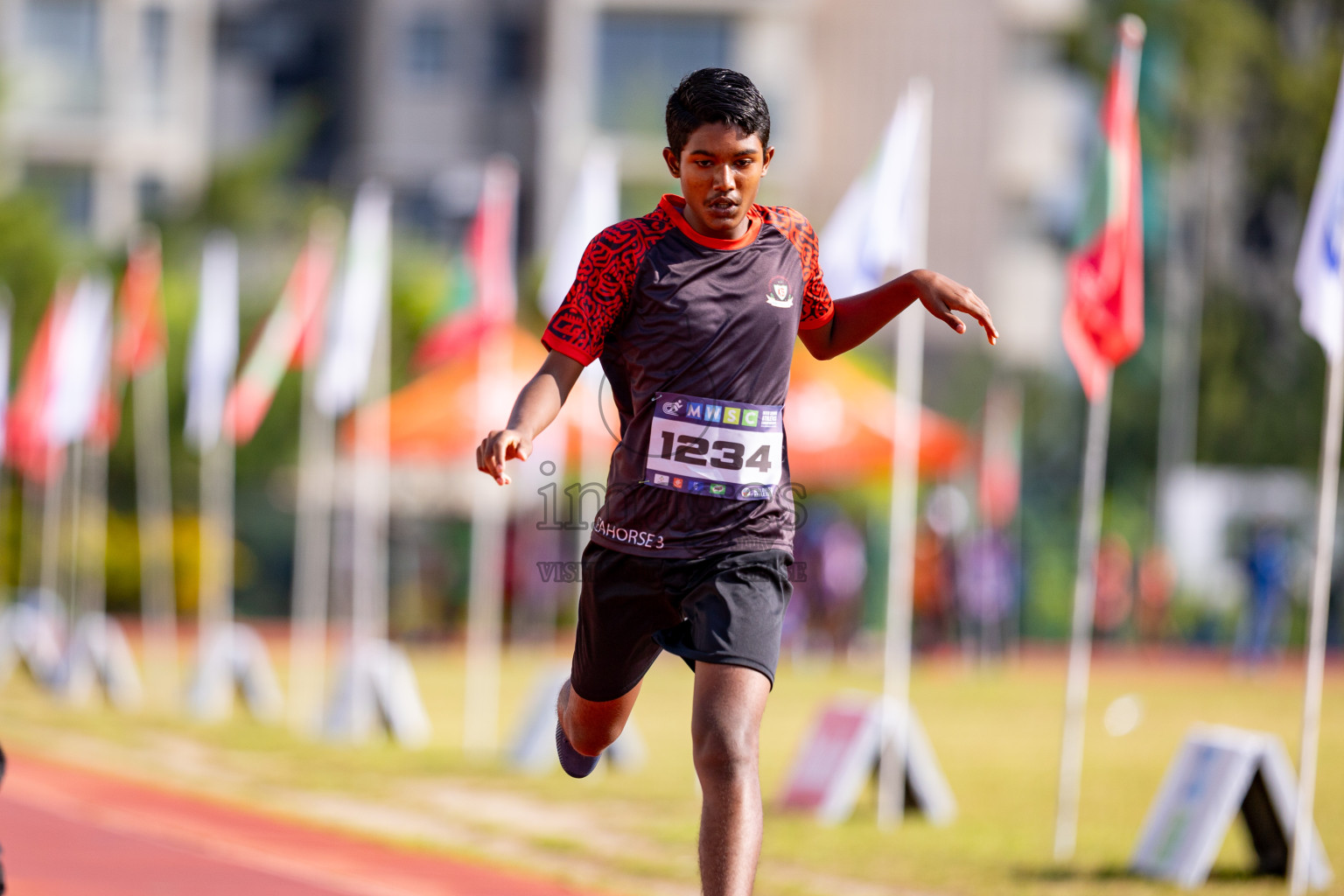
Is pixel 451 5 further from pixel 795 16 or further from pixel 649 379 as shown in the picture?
pixel 649 379

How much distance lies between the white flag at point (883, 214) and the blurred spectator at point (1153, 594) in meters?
18.7

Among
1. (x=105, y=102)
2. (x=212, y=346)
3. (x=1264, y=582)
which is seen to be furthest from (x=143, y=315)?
(x=105, y=102)

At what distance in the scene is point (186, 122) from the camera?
46.2 meters

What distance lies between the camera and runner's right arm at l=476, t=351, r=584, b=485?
4.54m

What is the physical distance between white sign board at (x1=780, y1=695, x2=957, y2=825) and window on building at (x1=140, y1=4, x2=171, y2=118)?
3797cm

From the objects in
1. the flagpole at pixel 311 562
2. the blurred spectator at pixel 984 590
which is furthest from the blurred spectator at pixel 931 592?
the flagpole at pixel 311 562

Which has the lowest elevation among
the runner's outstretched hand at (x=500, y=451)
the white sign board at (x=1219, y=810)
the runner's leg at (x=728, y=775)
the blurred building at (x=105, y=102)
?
the white sign board at (x=1219, y=810)

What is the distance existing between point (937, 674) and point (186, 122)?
28208mm

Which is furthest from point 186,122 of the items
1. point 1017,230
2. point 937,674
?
point 937,674

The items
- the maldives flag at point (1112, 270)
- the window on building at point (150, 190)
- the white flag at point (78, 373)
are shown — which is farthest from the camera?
the window on building at point (150, 190)

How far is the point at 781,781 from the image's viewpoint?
1234 cm

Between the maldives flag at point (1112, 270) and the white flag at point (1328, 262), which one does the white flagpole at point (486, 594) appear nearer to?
the maldives flag at point (1112, 270)

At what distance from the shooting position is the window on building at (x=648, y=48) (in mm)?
42094

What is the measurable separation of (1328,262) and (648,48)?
115 feet
